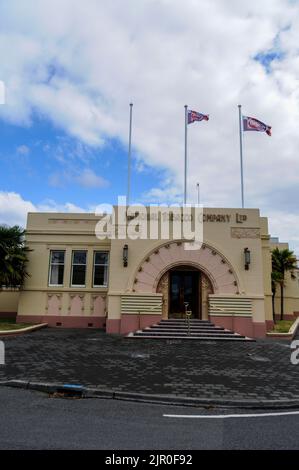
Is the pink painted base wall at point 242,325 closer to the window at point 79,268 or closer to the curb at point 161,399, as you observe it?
the window at point 79,268

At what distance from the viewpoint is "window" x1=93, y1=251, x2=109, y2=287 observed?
20.1 m

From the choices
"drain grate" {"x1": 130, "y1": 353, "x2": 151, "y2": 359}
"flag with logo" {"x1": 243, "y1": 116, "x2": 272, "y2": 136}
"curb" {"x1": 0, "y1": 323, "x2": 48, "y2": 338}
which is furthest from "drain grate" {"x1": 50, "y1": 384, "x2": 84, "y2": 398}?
"flag with logo" {"x1": 243, "y1": 116, "x2": 272, "y2": 136}

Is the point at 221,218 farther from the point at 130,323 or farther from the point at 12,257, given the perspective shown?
the point at 12,257

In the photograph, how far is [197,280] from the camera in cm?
1802

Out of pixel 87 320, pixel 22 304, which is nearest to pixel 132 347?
pixel 87 320

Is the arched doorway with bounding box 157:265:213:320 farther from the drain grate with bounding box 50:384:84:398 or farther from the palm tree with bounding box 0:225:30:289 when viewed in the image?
the drain grate with bounding box 50:384:84:398

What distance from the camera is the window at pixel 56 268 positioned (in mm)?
19998

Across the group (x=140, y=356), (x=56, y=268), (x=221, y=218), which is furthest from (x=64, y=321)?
(x=221, y=218)

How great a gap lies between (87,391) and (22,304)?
13.6 meters

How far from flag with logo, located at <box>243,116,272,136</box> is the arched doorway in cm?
906

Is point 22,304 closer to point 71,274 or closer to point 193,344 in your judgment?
point 71,274

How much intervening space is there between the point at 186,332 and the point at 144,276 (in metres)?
3.36

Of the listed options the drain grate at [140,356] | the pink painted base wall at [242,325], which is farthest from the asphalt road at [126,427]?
the pink painted base wall at [242,325]

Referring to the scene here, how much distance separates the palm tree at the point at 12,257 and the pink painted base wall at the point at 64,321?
1947 millimetres
